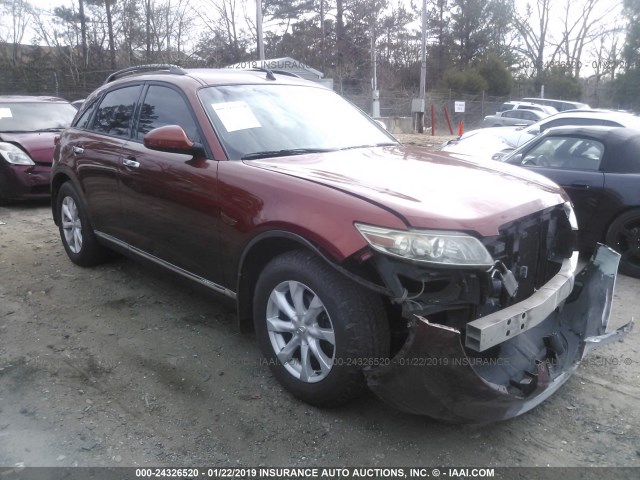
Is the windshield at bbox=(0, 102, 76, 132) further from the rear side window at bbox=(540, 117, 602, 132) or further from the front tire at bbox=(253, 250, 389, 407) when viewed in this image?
the rear side window at bbox=(540, 117, 602, 132)

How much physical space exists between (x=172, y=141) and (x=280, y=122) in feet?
2.57

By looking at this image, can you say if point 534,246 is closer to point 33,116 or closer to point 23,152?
point 23,152

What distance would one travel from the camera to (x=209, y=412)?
2967 mm

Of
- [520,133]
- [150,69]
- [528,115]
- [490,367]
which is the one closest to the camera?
[490,367]

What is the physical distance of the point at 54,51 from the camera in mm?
27734

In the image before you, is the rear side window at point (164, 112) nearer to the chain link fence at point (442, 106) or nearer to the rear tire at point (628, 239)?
the rear tire at point (628, 239)

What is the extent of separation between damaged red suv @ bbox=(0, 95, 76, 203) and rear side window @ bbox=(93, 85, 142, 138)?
12.0 feet

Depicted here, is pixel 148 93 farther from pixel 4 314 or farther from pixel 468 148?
pixel 468 148

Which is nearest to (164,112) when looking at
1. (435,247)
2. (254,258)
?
(254,258)

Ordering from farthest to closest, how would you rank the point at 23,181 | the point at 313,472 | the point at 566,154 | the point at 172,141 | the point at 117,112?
the point at 23,181, the point at 566,154, the point at 117,112, the point at 172,141, the point at 313,472

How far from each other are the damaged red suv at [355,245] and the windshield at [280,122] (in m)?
0.01

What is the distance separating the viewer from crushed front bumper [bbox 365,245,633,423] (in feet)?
7.53

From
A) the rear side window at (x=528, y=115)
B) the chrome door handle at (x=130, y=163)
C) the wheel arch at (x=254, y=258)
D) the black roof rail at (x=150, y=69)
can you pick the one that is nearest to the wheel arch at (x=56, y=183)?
the black roof rail at (x=150, y=69)

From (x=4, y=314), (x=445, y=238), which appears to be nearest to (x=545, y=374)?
(x=445, y=238)
